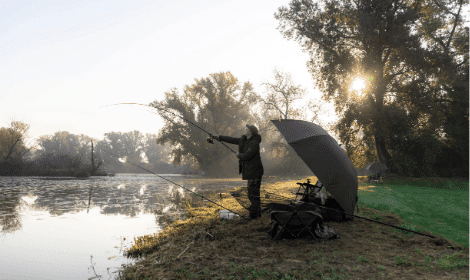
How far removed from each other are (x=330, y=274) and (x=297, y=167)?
1537 inches

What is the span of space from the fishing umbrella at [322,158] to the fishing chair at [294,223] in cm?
63

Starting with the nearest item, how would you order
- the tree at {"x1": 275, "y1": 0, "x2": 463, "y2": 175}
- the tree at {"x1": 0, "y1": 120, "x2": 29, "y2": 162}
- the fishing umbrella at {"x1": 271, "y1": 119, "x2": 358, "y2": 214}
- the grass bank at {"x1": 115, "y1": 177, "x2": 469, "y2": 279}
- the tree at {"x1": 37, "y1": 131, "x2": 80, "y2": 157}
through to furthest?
the grass bank at {"x1": 115, "y1": 177, "x2": 469, "y2": 279}, the fishing umbrella at {"x1": 271, "y1": 119, "x2": 358, "y2": 214}, the tree at {"x1": 275, "y1": 0, "x2": 463, "y2": 175}, the tree at {"x1": 0, "y1": 120, "x2": 29, "y2": 162}, the tree at {"x1": 37, "y1": 131, "x2": 80, "y2": 157}

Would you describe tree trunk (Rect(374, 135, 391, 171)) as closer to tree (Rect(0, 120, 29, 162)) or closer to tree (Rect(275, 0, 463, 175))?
tree (Rect(275, 0, 463, 175))

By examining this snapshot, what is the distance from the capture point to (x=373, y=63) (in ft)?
68.2

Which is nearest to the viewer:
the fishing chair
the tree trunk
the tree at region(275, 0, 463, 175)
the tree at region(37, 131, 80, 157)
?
the fishing chair

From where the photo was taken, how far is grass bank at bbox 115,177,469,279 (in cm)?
380

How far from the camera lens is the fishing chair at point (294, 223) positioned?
16.7 feet

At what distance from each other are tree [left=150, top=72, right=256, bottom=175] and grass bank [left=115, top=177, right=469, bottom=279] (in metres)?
38.4

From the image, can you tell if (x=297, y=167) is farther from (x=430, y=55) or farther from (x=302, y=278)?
(x=302, y=278)

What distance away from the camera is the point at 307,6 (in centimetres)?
2241

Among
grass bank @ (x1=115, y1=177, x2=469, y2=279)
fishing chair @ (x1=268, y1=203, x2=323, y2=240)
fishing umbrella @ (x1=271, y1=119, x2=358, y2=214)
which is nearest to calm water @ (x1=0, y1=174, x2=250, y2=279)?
grass bank @ (x1=115, y1=177, x2=469, y2=279)

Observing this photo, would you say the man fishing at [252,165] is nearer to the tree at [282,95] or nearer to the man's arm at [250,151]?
the man's arm at [250,151]

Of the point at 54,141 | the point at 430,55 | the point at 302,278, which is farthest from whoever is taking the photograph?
the point at 54,141

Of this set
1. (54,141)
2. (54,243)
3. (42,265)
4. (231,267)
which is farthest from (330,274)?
(54,141)
